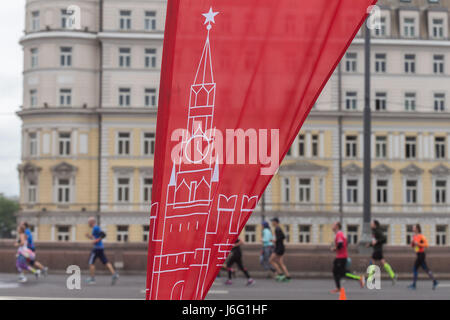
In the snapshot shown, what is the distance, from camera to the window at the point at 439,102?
45.6m

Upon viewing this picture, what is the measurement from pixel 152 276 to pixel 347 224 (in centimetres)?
4815

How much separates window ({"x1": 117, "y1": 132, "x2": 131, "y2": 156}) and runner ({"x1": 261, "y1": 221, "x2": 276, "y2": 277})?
102 ft

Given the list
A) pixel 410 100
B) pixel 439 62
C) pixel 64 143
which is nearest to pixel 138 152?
pixel 64 143

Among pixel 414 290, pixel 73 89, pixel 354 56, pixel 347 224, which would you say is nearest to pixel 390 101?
pixel 354 56

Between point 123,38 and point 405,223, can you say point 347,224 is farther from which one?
point 123,38

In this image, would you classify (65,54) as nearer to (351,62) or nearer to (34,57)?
(34,57)

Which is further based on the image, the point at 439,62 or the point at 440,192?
the point at 440,192

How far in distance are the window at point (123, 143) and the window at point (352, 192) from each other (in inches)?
593

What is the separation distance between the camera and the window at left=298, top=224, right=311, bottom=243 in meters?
50.7

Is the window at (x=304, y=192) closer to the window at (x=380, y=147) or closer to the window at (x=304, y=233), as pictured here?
the window at (x=304, y=233)

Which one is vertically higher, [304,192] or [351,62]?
[351,62]

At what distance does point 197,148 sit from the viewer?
11.3ft

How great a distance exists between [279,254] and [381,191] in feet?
110

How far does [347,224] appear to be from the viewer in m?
50.8
